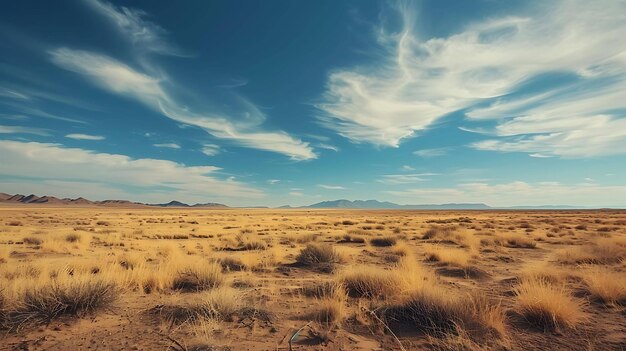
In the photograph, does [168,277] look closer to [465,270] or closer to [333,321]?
[333,321]

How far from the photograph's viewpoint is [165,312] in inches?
275

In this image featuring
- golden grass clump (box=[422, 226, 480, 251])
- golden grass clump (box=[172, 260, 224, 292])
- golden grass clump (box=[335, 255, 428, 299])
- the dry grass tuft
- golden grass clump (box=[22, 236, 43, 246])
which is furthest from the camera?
golden grass clump (box=[422, 226, 480, 251])

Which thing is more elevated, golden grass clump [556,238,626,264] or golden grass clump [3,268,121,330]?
golden grass clump [556,238,626,264]

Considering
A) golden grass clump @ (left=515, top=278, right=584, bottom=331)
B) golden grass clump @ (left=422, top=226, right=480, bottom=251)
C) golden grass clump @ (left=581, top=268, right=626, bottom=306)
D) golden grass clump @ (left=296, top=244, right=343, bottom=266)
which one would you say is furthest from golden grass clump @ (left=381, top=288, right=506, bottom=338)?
golden grass clump @ (left=422, top=226, right=480, bottom=251)

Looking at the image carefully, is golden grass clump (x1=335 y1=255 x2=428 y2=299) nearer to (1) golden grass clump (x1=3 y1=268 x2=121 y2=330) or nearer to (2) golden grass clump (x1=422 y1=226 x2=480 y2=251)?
(1) golden grass clump (x1=3 y1=268 x2=121 y2=330)

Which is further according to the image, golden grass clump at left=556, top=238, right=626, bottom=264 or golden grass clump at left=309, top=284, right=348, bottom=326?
golden grass clump at left=556, top=238, right=626, bottom=264

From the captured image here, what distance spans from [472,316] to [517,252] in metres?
13.7

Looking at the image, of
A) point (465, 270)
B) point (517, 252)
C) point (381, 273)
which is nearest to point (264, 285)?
point (381, 273)

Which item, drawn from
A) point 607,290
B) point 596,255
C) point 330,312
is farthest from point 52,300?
point 596,255

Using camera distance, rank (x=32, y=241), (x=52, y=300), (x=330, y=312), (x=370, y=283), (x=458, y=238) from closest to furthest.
A: (x=52, y=300)
(x=330, y=312)
(x=370, y=283)
(x=32, y=241)
(x=458, y=238)

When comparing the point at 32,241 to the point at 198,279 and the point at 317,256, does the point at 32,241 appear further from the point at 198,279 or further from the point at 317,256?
the point at 317,256

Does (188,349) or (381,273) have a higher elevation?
(381,273)

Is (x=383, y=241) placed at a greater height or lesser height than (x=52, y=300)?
greater

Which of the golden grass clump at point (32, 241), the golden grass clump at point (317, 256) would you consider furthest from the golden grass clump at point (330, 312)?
the golden grass clump at point (32, 241)
